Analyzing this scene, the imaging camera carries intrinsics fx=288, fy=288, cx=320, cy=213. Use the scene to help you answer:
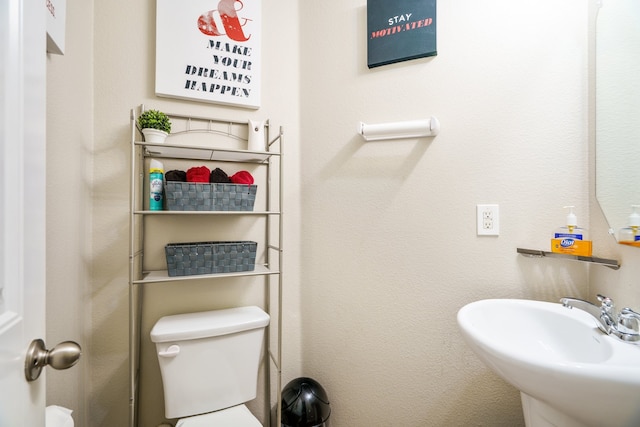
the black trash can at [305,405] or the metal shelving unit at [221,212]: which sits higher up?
the metal shelving unit at [221,212]

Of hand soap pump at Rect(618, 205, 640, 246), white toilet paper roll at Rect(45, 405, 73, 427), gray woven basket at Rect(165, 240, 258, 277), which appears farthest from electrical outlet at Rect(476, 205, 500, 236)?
white toilet paper roll at Rect(45, 405, 73, 427)

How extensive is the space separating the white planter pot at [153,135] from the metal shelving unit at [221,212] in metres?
0.03

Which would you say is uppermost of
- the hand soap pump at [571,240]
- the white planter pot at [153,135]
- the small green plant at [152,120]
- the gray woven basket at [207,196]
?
the small green plant at [152,120]

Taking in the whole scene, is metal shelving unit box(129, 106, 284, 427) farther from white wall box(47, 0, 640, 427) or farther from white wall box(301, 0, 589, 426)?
white wall box(301, 0, 589, 426)

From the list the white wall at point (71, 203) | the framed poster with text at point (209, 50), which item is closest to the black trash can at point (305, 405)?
the white wall at point (71, 203)

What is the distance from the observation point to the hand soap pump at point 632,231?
31.9 inches

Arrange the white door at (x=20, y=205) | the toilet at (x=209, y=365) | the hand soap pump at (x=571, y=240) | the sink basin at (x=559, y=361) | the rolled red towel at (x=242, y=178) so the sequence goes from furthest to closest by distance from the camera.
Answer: the rolled red towel at (x=242, y=178) < the toilet at (x=209, y=365) < the hand soap pump at (x=571, y=240) < the sink basin at (x=559, y=361) < the white door at (x=20, y=205)

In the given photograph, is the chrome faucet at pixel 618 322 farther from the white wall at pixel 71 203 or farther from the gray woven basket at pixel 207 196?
the white wall at pixel 71 203

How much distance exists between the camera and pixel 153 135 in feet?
3.67

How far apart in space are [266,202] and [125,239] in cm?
62

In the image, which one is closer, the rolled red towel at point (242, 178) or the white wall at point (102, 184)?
the white wall at point (102, 184)

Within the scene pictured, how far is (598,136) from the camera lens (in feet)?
3.28

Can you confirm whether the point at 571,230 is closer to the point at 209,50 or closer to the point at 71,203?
the point at 209,50

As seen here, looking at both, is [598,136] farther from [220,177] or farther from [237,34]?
[237,34]
